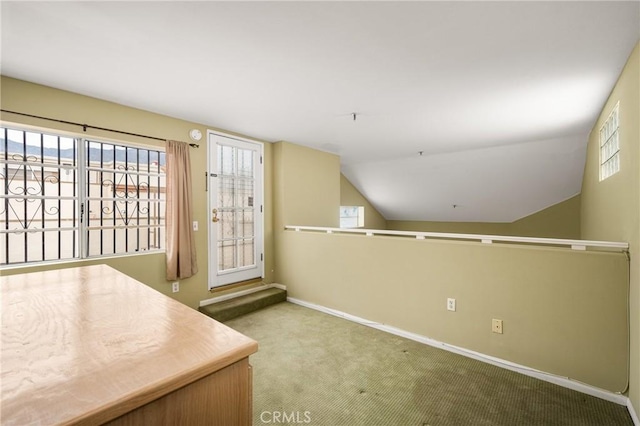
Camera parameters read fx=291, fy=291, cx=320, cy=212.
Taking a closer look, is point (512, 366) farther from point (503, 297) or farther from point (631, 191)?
point (631, 191)

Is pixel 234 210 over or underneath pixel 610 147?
underneath

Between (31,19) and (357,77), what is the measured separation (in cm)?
207

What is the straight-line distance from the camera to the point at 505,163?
4895 mm

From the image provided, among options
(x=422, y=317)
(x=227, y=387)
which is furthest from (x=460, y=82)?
(x=227, y=387)

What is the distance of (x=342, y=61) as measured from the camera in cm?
210

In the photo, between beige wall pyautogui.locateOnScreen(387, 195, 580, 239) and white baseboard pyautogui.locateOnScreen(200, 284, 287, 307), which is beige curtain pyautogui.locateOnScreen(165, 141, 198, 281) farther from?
beige wall pyautogui.locateOnScreen(387, 195, 580, 239)

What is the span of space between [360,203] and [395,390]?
5463mm

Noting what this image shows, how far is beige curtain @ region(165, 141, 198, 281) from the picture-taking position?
3.23 meters

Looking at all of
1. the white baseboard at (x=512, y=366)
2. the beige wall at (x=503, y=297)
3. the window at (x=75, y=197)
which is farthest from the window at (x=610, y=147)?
the window at (x=75, y=197)

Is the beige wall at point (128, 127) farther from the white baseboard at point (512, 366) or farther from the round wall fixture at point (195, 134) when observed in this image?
the white baseboard at point (512, 366)

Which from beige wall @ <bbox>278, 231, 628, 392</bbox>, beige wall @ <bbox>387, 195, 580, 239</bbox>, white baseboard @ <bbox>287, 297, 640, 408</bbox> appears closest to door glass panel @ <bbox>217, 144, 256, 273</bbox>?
beige wall @ <bbox>278, 231, 628, 392</bbox>

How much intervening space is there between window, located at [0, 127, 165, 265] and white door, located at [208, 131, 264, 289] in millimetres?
625

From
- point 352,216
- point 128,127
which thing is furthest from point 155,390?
Result: point 352,216

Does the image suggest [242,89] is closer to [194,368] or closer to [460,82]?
[460,82]
